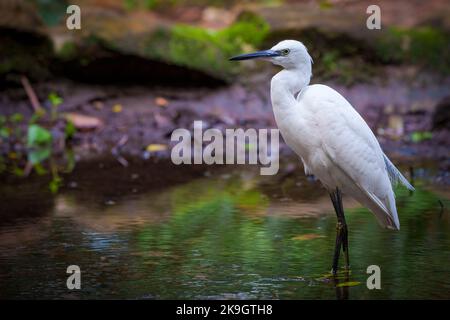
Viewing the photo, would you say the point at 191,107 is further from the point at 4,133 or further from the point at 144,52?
the point at 4,133

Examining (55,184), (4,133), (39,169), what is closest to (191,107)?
(4,133)

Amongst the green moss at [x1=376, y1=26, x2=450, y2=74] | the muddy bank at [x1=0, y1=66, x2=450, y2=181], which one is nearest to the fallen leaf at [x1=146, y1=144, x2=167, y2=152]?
the muddy bank at [x1=0, y1=66, x2=450, y2=181]

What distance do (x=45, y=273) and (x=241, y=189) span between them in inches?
132

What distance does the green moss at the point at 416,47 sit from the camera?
12445 millimetres

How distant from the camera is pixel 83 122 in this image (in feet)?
37.6

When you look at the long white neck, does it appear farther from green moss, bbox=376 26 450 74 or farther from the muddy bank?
green moss, bbox=376 26 450 74

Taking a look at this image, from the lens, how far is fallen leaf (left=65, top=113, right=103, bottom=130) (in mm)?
11422

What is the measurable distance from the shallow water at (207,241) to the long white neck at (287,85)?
1113mm

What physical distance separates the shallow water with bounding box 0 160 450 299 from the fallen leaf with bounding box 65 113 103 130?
8.60 feet

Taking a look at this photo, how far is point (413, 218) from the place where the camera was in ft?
22.6

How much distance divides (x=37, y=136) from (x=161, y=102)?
6.55 ft

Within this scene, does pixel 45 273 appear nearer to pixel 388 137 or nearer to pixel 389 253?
pixel 389 253

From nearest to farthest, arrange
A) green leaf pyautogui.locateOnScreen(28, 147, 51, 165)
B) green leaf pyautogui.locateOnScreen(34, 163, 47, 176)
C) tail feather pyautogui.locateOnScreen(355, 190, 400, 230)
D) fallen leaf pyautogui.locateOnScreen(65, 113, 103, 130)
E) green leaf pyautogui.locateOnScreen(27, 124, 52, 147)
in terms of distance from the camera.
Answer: tail feather pyautogui.locateOnScreen(355, 190, 400, 230), green leaf pyautogui.locateOnScreen(34, 163, 47, 176), green leaf pyautogui.locateOnScreen(28, 147, 51, 165), green leaf pyautogui.locateOnScreen(27, 124, 52, 147), fallen leaf pyautogui.locateOnScreen(65, 113, 103, 130)

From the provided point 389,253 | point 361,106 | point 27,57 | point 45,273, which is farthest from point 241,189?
point 27,57
